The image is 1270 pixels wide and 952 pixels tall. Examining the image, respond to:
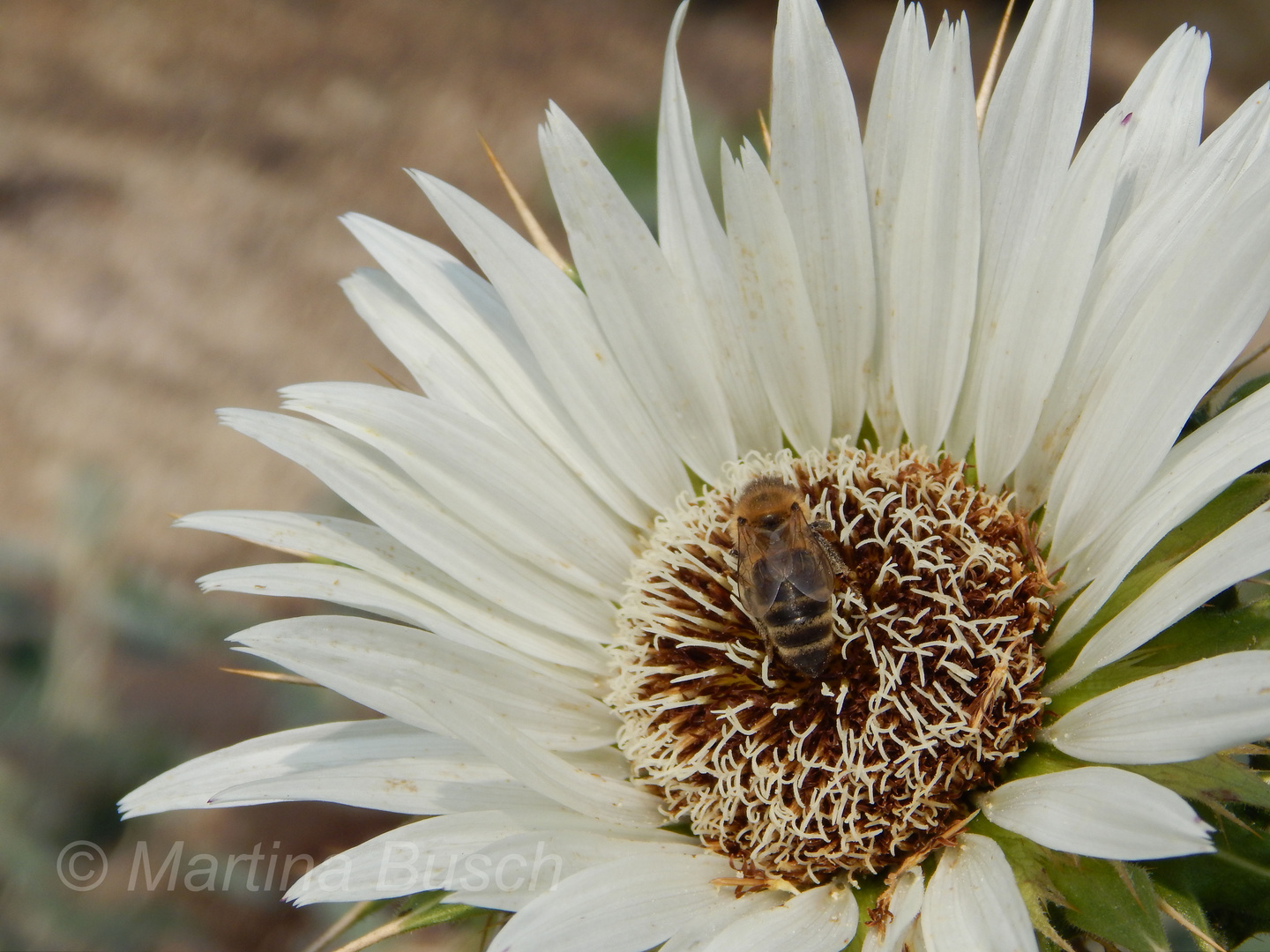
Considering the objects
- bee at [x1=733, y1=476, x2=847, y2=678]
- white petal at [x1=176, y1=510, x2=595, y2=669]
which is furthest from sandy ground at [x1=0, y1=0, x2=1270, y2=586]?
bee at [x1=733, y1=476, x2=847, y2=678]

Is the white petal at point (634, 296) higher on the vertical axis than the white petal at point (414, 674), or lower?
higher

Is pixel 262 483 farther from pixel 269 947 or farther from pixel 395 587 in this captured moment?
pixel 395 587

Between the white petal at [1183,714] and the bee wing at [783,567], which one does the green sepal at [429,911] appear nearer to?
the bee wing at [783,567]

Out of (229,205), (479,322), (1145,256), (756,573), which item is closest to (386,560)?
(479,322)

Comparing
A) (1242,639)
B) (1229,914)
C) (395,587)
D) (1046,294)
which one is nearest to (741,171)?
(1046,294)

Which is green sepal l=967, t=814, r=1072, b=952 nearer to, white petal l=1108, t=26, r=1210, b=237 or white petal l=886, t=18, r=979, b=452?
white petal l=886, t=18, r=979, b=452

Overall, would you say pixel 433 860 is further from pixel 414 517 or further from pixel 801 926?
pixel 414 517

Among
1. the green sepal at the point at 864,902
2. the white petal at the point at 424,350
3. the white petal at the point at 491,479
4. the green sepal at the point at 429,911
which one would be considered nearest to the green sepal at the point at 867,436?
the white petal at the point at 491,479
